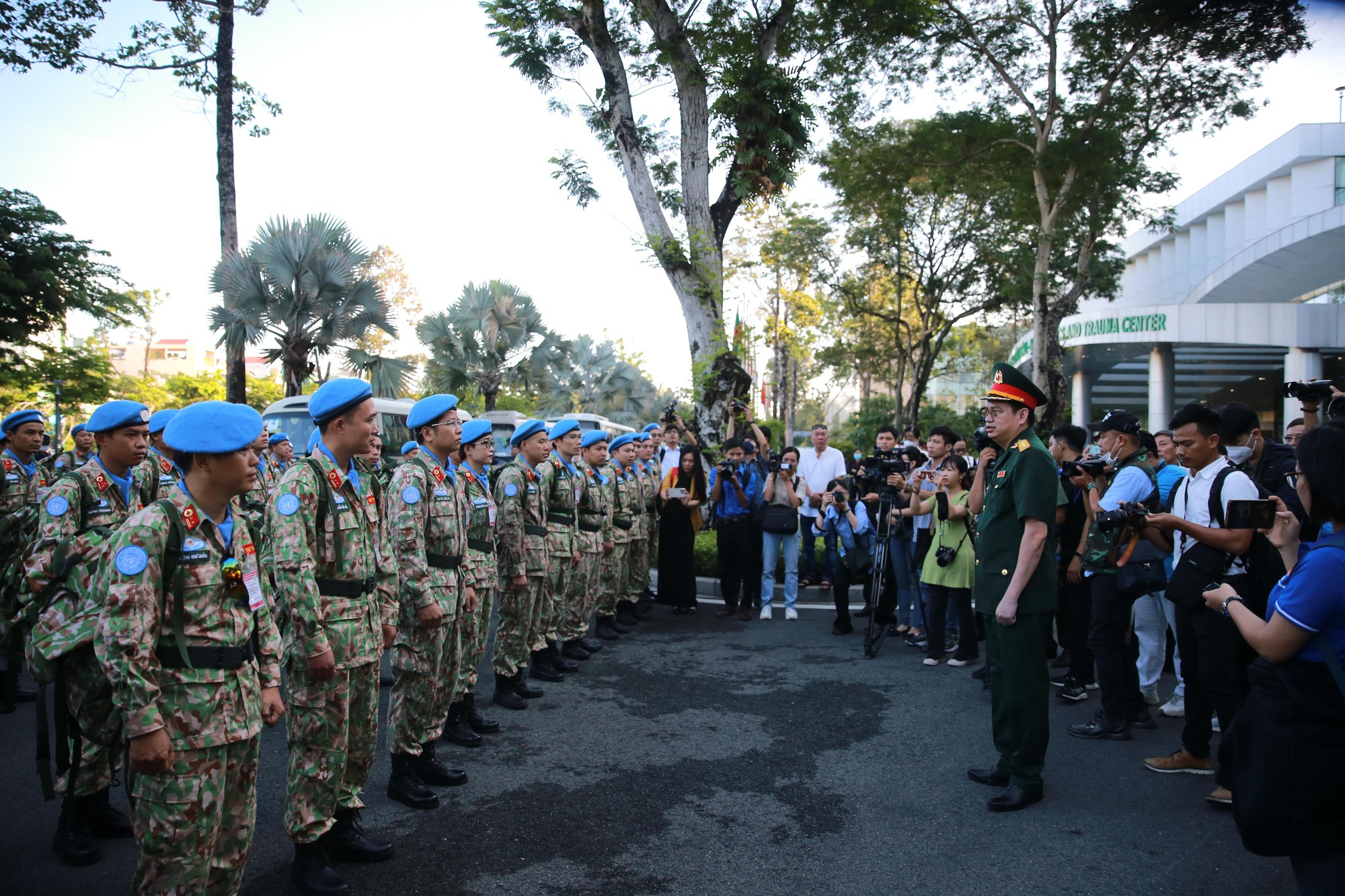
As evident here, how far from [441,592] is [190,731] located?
1926 mm

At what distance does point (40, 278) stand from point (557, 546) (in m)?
14.4

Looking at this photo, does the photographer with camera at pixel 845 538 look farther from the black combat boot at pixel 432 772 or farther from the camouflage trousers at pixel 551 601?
the black combat boot at pixel 432 772

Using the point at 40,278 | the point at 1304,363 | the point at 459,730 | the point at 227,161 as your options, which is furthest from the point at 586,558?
the point at 1304,363

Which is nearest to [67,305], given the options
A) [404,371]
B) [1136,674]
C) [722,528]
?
[404,371]

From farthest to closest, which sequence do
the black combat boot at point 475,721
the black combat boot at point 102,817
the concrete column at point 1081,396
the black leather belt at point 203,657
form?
the concrete column at point 1081,396 < the black combat boot at point 475,721 < the black combat boot at point 102,817 < the black leather belt at point 203,657

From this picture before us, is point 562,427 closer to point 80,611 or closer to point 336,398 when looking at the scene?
point 336,398

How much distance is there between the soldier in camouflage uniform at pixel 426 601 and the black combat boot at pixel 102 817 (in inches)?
46.5

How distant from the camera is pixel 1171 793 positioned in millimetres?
4520

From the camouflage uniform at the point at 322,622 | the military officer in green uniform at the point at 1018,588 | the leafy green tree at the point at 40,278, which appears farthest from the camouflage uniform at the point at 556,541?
the leafy green tree at the point at 40,278

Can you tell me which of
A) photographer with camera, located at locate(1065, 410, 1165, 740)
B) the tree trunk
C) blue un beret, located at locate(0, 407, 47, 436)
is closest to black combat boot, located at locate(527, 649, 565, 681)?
photographer with camera, located at locate(1065, 410, 1165, 740)

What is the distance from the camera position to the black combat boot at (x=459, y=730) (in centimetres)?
523

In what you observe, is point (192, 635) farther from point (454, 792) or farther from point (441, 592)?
point (454, 792)

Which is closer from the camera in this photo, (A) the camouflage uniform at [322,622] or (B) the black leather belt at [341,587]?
(A) the camouflage uniform at [322,622]

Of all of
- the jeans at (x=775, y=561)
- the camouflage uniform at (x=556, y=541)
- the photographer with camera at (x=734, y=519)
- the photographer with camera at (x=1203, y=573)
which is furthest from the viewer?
the photographer with camera at (x=734, y=519)
